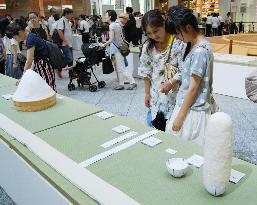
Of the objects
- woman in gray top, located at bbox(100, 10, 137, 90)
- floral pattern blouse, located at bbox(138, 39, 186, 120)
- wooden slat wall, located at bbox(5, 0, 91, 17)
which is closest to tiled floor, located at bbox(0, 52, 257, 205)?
woman in gray top, located at bbox(100, 10, 137, 90)

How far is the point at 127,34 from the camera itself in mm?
7977

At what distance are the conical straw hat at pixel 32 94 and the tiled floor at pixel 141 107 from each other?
82cm

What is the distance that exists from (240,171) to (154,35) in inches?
43.9

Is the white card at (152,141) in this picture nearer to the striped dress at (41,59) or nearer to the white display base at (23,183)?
the white display base at (23,183)

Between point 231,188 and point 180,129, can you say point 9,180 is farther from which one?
point 231,188

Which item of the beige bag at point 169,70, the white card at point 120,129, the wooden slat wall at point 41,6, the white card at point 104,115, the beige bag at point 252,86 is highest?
the wooden slat wall at point 41,6

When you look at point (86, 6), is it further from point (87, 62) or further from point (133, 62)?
point (87, 62)

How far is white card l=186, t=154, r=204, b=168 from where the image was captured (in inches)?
53.1

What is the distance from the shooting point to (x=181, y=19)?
1619 millimetres

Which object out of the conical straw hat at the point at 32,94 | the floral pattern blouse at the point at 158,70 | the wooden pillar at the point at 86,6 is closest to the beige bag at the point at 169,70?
the floral pattern blouse at the point at 158,70

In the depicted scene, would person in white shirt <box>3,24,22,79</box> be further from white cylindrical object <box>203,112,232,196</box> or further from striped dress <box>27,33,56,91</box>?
white cylindrical object <box>203,112,232,196</box>

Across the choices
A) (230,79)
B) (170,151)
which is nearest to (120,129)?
(170,151)

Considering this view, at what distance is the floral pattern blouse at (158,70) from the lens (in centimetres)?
209

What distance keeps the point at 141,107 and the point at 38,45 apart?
194 centimetres
